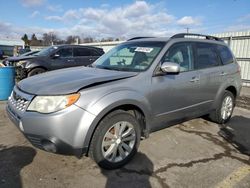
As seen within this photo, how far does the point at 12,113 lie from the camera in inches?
129

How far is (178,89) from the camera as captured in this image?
3.96 m

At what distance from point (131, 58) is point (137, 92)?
97 cm

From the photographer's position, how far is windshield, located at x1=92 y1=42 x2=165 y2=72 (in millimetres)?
3797

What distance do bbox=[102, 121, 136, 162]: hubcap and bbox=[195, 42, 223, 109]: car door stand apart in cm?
180

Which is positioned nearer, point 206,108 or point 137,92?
point 137,92

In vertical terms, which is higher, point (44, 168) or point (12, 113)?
point (12, 113)

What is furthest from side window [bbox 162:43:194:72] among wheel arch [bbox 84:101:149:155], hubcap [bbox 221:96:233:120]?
hubcap [bbox 221:96:233:120]

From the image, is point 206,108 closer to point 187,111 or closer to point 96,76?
point 187,111

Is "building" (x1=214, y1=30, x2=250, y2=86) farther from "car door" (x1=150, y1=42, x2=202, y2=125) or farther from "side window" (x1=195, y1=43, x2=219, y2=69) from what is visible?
"car door" (x1=150, y1=42, x2=202, y2=125)

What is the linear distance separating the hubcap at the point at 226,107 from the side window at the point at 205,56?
3.00 ft

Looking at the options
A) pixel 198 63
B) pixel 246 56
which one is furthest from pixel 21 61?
pixel 246 56

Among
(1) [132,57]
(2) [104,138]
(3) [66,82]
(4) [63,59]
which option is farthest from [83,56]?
(2) [104,138]

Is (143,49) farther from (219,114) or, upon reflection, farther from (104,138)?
(219,114)

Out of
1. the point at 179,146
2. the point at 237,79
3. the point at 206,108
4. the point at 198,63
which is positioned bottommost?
the point at 179,146
